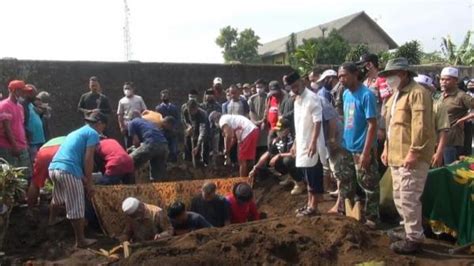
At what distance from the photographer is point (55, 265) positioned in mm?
5676

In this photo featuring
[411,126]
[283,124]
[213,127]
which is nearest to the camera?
[411,126]

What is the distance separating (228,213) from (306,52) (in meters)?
24.6

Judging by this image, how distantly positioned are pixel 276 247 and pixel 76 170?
2651mm

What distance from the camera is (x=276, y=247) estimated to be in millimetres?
5141

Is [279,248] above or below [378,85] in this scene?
below

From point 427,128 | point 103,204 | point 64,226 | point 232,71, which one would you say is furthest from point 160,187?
point 232,71

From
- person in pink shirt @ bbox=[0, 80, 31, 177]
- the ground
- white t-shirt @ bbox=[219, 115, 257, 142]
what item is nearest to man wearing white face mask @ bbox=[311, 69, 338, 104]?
white t-shirt @ bbox=[219, 115, 257, 142]

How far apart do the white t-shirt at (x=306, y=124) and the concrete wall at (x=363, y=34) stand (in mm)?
44139

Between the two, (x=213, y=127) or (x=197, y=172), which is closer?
(x=197, y=172)

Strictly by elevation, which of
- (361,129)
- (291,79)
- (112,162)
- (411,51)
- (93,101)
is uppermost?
(411,51)

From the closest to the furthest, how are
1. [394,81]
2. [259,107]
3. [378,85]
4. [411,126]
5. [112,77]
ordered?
[411,126]
[394,81]
[378,85]
[259,107]
[112,77]

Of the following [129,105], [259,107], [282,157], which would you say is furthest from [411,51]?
[282,157]

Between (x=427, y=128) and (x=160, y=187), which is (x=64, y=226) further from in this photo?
(x=427, y=128)

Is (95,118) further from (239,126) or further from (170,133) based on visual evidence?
(170,133)
